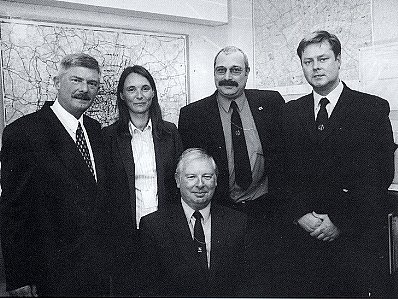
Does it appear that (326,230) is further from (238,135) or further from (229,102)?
(229,102)

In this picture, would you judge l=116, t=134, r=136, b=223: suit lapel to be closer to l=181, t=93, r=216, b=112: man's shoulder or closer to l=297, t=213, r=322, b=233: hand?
l=181, t=93, r=216, b=112: man's shoulder

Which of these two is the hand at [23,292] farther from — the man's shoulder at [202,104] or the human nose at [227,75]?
the human nose at [227,75]

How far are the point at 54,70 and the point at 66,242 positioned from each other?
81 cm

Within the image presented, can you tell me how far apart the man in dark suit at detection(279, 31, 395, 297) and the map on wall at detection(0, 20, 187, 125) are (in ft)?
2.48

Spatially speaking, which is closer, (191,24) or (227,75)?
(227,75)

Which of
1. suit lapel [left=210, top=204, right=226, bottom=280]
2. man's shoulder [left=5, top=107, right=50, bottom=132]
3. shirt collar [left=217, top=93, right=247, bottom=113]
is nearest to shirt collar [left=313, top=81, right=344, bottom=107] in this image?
shirt collar [left=217, top=93, right=247, bottom=113]

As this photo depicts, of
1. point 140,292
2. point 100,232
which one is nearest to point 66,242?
point 100,232

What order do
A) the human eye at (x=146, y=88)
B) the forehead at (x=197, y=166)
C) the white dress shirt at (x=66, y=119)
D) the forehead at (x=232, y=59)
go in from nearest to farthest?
the white dress shirt at (x=66, y=119) → the forehead at (x=197, y=166) → the human eye at (x=146, y=88) → the forehead at (x=232, y=59)

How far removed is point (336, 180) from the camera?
154 centimetres

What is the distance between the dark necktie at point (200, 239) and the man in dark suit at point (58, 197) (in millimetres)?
326

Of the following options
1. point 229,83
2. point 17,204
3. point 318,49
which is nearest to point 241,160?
point 229,83

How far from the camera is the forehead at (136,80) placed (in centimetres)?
161

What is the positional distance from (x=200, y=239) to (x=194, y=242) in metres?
0.02

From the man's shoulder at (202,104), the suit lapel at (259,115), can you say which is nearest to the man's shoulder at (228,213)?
the suit lapel at (259,115)
